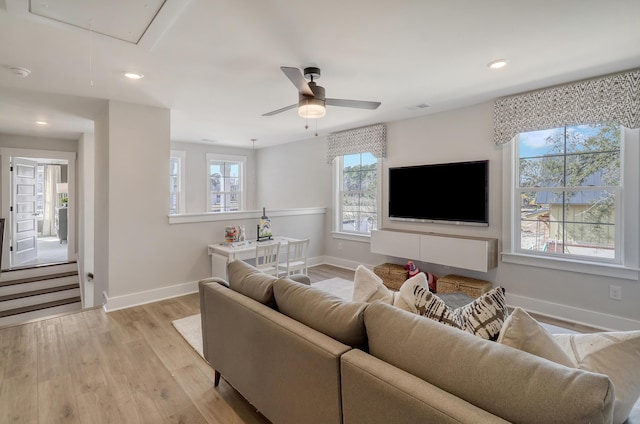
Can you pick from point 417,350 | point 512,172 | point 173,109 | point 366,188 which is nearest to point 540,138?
point 512,172

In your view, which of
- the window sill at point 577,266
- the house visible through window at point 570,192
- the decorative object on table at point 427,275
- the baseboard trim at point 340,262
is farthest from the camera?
the baseboard trim at point 340,262

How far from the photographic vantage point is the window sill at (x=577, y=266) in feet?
9.75

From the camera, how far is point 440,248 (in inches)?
156

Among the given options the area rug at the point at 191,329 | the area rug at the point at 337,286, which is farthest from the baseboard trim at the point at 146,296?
the area rug at the point at 337,286

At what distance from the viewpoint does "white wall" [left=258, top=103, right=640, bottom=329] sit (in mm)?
3111

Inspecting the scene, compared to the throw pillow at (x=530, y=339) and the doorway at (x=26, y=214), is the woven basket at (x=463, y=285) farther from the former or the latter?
the doorway at (x=26, y=214)

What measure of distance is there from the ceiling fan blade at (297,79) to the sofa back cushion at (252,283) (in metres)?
1.40

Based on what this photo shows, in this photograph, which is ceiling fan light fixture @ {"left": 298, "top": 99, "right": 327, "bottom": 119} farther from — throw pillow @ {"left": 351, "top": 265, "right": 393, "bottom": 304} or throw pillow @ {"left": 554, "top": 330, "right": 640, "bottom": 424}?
throw pillow @ {"left": 554, "top": 330, "right": 640, "bottom": 424}

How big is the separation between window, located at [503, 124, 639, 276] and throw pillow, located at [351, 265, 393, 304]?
276 cm

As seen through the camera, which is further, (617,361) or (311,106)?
(311,106)

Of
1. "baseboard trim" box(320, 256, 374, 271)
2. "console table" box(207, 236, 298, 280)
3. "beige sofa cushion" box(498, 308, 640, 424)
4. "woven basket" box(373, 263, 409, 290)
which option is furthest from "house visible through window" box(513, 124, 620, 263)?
"console table" box(207, 236, 298, 280)

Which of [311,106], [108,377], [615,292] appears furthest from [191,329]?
[615,292]

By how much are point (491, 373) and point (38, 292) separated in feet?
22.1

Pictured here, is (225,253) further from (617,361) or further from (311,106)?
(617,361)
